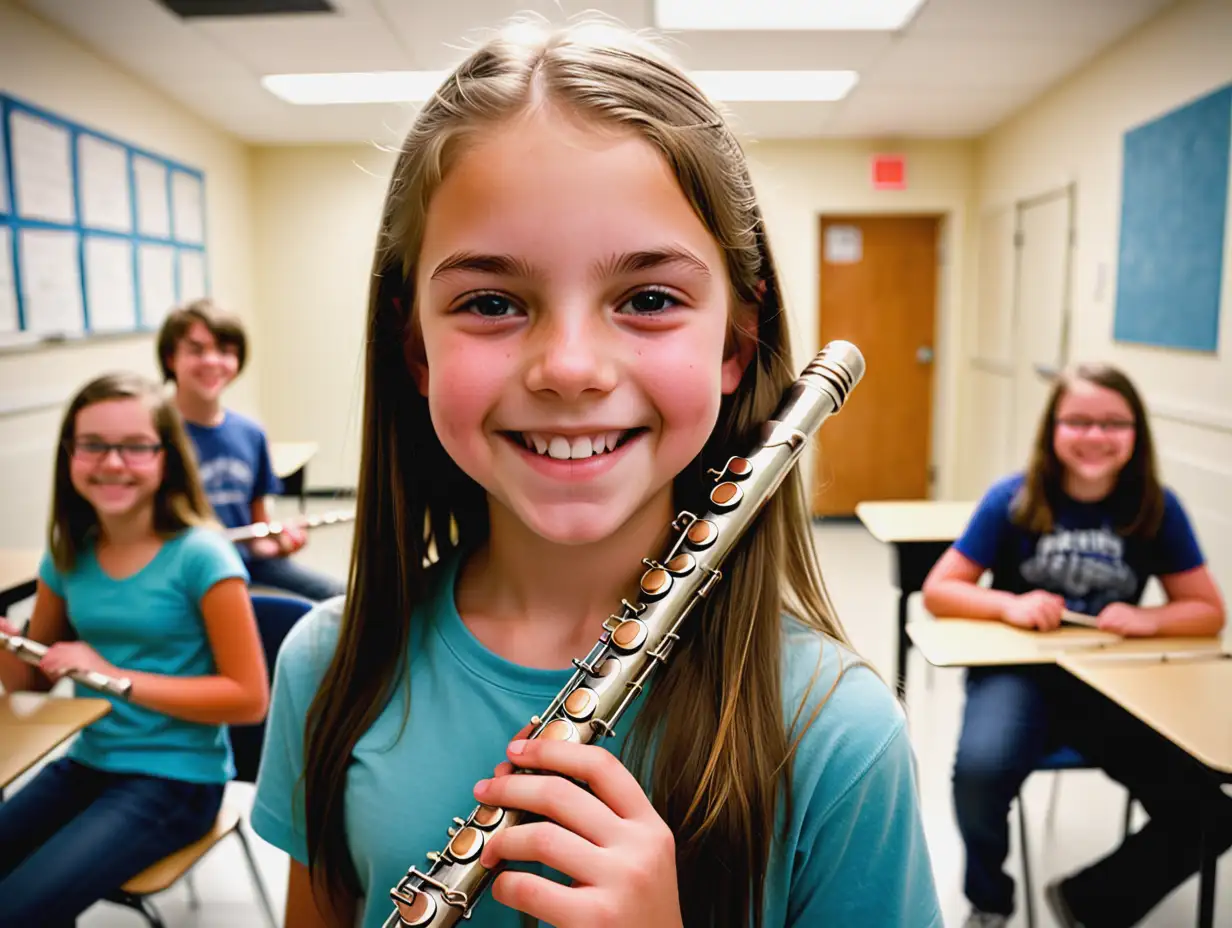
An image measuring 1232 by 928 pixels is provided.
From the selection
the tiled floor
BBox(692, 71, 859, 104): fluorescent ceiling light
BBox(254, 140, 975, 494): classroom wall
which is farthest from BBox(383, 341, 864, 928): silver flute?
BBox(254, 140, 975, 494): classroom wall

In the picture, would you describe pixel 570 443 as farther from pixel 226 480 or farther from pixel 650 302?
pixel 226 480

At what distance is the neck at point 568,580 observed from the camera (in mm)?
775

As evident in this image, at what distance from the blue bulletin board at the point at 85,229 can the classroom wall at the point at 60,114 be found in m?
0.09

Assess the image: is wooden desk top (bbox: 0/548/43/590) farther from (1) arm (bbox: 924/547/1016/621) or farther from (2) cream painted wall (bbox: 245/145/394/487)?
(2) cream painted wall (bbox: 245/145/394/487)

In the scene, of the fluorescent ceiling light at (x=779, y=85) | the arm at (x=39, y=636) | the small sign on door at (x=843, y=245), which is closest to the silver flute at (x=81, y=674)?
the arm at (x=39, y=636)

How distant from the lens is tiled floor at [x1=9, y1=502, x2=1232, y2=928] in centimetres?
205

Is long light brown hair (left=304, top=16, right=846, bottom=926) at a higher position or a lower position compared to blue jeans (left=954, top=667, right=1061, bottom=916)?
higher

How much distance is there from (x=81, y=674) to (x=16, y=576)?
0.95 m

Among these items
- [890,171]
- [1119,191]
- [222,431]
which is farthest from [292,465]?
[890,171]

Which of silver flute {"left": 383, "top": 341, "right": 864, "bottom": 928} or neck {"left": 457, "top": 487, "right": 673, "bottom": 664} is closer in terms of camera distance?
silver flute {"left": 383, "top": 341, "right": 864, "bottom": 928}

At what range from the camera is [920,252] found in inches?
247

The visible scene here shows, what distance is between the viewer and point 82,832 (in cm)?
143

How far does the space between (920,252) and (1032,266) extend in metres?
1.22

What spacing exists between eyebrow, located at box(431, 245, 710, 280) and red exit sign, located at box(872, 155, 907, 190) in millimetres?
6005
